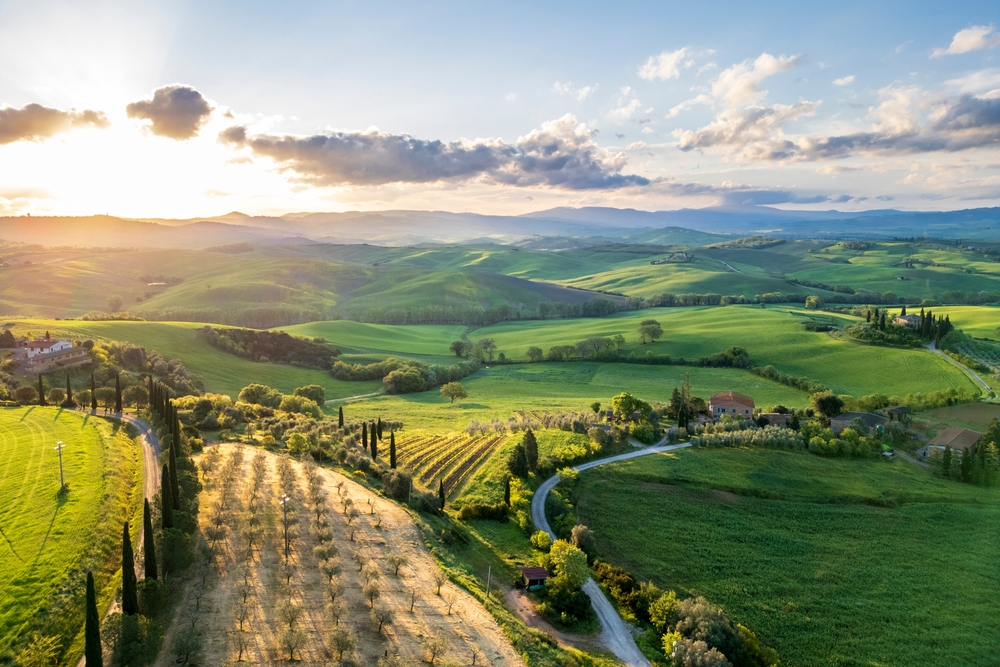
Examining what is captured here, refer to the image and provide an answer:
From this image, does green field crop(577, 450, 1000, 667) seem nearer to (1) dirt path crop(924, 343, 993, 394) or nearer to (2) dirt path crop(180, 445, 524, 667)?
(2) dirt path crop(180, 445, 524, 667)

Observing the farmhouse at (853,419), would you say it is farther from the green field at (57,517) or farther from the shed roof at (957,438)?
the green field at (57,517)

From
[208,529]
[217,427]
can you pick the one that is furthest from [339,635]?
[217,427]

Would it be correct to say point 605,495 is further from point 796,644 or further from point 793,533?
point 796,644

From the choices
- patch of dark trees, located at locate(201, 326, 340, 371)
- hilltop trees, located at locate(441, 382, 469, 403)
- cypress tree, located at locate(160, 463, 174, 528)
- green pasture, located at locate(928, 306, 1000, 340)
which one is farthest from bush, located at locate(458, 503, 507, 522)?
green pasture, located at locate(928, 306, 1000, 340)

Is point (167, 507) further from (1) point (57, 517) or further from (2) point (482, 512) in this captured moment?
(2) point (482, 512)

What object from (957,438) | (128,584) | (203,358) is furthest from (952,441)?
(203,358)

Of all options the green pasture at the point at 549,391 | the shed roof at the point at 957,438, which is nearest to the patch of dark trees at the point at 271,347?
the green pasture at the point at 549,391
